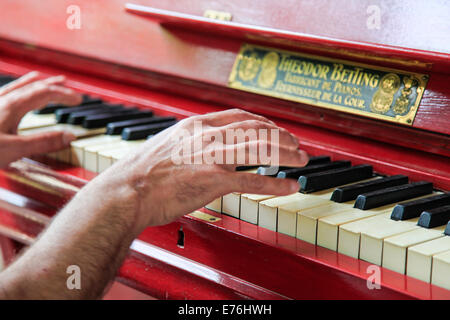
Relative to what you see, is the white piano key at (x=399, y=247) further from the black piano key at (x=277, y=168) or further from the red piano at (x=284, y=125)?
the black piano key at (x=277, y=168)

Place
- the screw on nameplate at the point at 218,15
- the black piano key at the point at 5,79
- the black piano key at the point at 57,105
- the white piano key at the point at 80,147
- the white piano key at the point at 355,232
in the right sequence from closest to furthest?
1. the white piano key at the point at 355,232
2. the white piano key at the point at 80,147
3. the screw on nameplate at the point at 218,15
4. the black piano key at the point at 57,105
5. the black piano key at the point at 5,79

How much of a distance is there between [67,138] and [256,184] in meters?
0.75

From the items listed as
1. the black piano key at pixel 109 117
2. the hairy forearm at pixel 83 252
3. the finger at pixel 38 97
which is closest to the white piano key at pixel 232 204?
the hairy forearm at pixel 83 252

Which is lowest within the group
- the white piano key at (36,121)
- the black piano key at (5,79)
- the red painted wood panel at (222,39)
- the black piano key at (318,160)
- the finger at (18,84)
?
the white piano key at (36,121)

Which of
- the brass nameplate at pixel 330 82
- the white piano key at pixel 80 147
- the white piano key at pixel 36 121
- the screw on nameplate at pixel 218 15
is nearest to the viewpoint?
the brass nameplate at pixel 330 82

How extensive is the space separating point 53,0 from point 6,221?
911 mm

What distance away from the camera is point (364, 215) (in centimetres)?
121

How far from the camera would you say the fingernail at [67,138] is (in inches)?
67.2

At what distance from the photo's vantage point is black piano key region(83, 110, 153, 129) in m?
1.86

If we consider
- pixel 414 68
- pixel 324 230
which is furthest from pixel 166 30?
pixel 324 230

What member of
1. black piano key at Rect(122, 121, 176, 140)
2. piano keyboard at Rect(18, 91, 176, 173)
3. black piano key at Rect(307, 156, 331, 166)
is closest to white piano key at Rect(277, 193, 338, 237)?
black piano key at Rect(307, 156, 331, 166)

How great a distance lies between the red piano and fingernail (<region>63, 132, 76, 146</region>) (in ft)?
0.09

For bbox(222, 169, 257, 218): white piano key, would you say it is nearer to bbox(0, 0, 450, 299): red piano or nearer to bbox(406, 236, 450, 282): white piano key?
bbox(0, 0, 450, 299): red piano

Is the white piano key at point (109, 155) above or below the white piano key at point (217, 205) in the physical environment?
above
